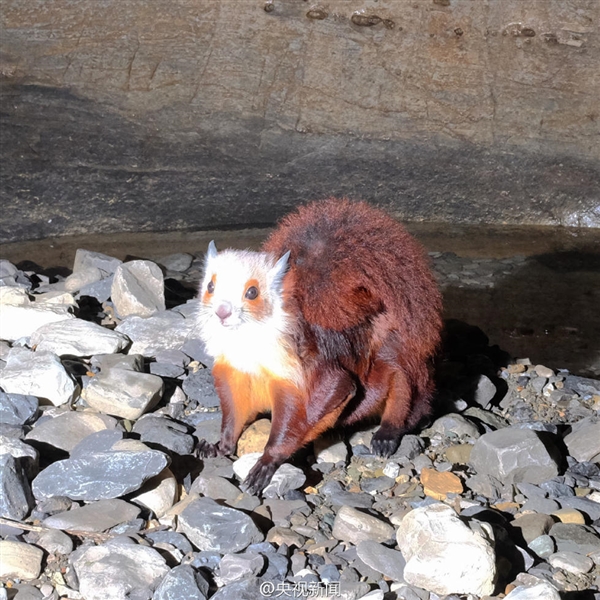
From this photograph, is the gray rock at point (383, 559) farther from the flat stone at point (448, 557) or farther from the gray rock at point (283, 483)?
the gray rock at point (283, 483)

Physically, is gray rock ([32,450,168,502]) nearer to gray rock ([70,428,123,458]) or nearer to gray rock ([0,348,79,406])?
gray rock ([70,428,123,458])

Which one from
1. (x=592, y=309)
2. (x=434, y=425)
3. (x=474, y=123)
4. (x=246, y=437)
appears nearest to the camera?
(x=246, y=437)

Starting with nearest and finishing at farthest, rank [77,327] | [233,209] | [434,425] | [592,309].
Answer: [434,425] < [77,327] < [592,309] < [233,209]

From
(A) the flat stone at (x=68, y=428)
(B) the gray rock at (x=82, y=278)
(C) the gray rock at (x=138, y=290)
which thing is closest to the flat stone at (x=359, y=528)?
(A) the flat stone at (x=68, y=428)

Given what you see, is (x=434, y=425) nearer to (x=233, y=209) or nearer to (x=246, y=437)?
(x=246, y=437)

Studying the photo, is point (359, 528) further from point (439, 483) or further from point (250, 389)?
point (250, 389)

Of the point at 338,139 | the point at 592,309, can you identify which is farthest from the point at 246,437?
the point at 338,139
